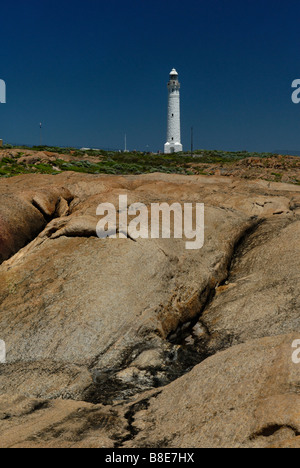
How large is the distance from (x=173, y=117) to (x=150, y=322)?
145m

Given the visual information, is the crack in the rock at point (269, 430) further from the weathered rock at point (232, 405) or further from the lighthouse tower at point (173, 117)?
the lighthouse tower at point (173, 117)

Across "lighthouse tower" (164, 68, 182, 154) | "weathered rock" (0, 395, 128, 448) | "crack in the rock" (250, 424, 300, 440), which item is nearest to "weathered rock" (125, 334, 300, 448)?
"crack in the rock" (250, 424, 300, 440)

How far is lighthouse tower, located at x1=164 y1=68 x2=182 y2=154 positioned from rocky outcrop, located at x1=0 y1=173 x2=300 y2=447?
5188 inches

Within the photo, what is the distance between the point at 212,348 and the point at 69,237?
21.7ft

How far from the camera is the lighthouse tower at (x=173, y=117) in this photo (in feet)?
487

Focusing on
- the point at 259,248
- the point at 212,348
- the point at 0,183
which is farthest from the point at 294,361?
the point at 0,183

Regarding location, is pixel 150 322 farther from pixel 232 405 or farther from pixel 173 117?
pixel 173 117

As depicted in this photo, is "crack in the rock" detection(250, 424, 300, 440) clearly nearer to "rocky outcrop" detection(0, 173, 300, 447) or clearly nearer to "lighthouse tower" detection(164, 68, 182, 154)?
"rocky outcrop" detection(0, 173, 300, 447)

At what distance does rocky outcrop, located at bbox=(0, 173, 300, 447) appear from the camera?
725 cm

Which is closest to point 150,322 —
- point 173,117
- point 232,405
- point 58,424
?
point 58,424

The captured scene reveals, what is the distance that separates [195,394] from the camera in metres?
7.99

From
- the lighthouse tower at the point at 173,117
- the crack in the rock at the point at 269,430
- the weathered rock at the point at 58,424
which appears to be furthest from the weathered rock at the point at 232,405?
the lighthouse tower at the point at 173,117
